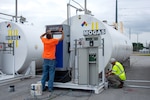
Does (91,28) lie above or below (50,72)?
above

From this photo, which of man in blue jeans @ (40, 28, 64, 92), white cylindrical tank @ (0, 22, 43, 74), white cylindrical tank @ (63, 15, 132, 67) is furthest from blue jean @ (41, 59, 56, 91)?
white cylindrical tank @ (0, 22, 43, 74)

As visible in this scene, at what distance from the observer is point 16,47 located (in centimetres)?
1039

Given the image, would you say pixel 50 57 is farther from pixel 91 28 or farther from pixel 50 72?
pixel 91 28

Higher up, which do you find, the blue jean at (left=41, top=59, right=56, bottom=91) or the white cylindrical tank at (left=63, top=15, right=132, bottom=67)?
the white cylindrical tank at (left=63, top=15, right=132, bottom=67)

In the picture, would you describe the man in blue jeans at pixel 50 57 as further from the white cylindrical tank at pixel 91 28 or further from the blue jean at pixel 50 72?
the white cylindrical tank at pixel 91 28

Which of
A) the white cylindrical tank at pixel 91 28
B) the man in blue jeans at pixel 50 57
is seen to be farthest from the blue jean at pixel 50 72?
the white cylindrical tank at pixel 91 28

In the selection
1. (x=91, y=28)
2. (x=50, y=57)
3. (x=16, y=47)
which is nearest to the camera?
(x=50, y=57)

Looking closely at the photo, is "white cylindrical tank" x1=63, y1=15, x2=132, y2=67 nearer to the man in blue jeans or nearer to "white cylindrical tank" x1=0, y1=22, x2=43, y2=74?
the man in blue jeans

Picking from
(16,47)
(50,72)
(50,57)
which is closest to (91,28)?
(50,57)

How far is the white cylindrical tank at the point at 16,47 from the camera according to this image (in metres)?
10.3

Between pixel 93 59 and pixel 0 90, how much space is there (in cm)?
335

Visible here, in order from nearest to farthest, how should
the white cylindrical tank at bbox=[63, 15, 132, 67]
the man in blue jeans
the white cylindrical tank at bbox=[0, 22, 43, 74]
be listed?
the man in blue jeans, the white cylindrical tank at bbox=[63, 15, 132, 67], the white cylindrical tank at bbox=[0, 22, 43, 74]

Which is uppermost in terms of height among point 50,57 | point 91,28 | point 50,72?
point 91,28

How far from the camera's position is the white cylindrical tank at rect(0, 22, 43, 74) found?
1029cm
